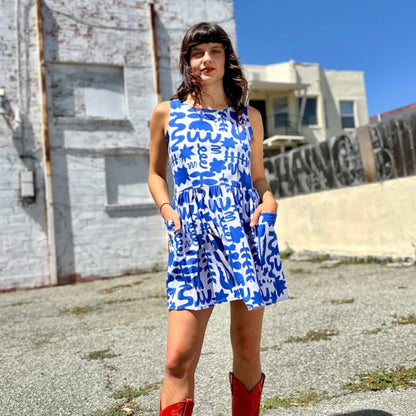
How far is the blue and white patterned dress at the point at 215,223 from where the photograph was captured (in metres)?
1.88

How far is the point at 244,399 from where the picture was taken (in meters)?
2.05

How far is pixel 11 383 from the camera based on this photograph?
361 centimetres

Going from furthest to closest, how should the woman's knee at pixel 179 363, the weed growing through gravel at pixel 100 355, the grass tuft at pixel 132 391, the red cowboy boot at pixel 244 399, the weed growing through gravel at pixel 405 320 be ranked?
the weed growing through gravel at pixel 405 320, the weed growing through gravel at pixel 100 355, the grass tuft at pixel 132 391, the red cowboy boot at pixel 244 399, the woman's knee at pixel 179 363

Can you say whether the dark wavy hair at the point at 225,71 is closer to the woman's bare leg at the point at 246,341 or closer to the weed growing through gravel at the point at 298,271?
the woman's bare leg at the point at 246,341

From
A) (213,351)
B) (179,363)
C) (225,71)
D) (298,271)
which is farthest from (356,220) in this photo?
(179,363)

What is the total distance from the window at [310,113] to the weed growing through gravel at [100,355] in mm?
19597

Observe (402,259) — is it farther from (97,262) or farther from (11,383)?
(11,383)

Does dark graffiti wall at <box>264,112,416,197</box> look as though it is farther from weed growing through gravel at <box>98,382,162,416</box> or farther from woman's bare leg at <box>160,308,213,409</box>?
woman's bare leg at <box>160,308,213,409</box>

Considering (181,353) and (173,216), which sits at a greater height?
(173,216)

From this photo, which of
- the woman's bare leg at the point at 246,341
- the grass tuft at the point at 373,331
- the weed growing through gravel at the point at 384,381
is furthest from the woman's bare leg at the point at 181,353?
the grass tuft at the point at 373,331

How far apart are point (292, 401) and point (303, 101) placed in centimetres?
2035

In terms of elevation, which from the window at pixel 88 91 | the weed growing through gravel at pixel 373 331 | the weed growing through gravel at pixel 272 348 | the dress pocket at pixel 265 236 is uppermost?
the window at pixel 88 91

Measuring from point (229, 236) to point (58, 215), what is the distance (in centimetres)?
981

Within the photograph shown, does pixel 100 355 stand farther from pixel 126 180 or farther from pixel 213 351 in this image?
pixel 126 180
